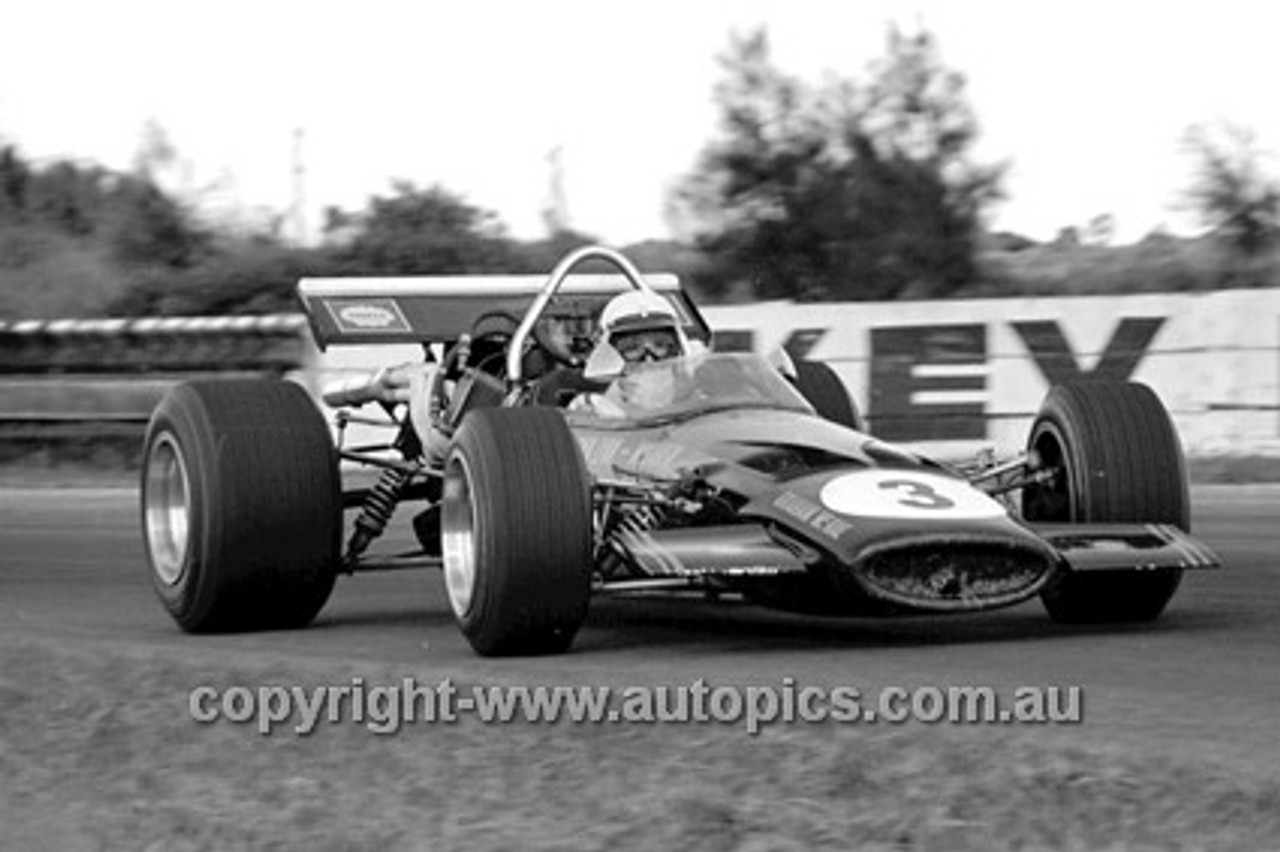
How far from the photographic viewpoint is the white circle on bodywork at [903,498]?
8.20 m

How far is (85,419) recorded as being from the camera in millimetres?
20250

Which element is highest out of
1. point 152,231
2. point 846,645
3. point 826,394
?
point 152,231

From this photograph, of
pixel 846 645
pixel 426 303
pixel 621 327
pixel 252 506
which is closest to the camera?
pixel 846 645

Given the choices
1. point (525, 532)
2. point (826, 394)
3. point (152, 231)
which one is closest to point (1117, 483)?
point (525, 532)

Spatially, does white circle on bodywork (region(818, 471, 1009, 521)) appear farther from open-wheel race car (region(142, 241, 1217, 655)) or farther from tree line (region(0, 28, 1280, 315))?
tree line (region(0, 28, 1280, 315))

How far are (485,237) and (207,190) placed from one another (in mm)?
4637

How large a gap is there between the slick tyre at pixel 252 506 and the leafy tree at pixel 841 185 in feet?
51.2

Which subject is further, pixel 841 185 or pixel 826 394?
pixel 841 185

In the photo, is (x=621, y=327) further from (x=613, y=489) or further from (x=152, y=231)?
(x=152, y=231)

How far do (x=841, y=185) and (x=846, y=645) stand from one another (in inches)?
678

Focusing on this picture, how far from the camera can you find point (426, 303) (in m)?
11.2

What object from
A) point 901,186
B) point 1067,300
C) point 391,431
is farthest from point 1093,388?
point 901,186

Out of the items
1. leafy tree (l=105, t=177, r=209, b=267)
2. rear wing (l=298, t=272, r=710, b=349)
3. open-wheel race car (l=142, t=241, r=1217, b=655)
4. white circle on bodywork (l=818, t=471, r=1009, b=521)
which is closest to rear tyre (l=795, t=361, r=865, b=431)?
open-wheel race car (l=142, t=241, r=1217, b=655)

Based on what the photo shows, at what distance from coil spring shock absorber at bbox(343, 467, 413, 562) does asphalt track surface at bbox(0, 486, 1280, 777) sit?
0.33 meters
